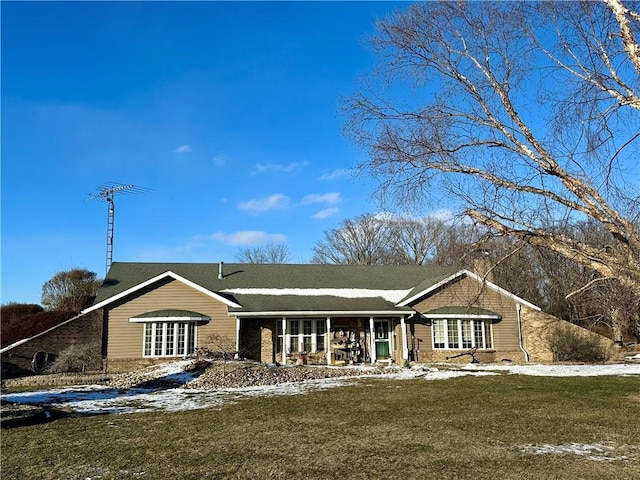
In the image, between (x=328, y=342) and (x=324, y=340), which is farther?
(x=324, y=340)

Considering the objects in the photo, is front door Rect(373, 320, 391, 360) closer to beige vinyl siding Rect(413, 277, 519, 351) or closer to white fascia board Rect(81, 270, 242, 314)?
beige vinyl siding Rect(413, 277, 519, 351)

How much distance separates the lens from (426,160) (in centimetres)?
1077

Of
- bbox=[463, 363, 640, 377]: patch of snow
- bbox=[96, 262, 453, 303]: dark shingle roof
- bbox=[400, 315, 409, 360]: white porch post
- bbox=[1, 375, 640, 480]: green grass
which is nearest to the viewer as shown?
bbox=[1, 375, 640, 480]: green grass

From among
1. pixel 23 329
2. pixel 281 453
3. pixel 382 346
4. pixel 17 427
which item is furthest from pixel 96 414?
pixel 23 329

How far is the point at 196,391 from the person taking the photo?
14117 mm

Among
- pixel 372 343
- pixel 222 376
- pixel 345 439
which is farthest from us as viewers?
pixel 372 343

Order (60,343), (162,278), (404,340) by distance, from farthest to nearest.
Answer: (404,340), (162,278), (60,343)

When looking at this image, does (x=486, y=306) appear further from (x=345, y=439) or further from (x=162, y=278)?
(x=345, y=439)

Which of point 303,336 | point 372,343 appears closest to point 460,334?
point 372,343

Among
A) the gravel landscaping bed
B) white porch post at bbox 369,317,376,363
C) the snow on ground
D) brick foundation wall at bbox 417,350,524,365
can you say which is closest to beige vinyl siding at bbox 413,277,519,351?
brick foundation wall at bbox 417,350,524,365

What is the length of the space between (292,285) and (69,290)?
14720mm

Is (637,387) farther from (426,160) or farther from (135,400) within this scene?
(135,400)

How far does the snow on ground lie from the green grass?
3.93ft

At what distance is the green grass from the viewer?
593 centimetres
